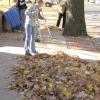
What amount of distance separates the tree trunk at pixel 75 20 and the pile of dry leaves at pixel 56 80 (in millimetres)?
7597

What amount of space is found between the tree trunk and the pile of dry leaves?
24.9ft

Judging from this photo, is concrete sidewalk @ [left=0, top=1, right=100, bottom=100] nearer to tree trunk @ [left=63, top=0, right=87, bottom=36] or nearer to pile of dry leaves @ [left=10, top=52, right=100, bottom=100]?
pile of dry leaves @ [left=10, top=52, right=100, bottom=100]

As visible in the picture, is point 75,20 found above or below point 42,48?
above

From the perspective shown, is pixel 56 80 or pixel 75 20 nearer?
pixel 56 80

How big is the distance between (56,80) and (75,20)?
9.73m

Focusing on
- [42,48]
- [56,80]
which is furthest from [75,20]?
[56,80]

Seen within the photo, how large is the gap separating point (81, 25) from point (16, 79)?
369 inches

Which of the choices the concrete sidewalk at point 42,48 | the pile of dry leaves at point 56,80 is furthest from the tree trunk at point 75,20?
the pile of dry leaves at point 56,80

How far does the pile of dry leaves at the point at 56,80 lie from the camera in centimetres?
712

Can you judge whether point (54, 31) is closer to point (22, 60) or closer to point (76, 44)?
point (76, 44)

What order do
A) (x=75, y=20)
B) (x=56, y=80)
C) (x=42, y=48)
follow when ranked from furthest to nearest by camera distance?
(x=75, y=20), (x=42, y=48), (x=56, y=80)

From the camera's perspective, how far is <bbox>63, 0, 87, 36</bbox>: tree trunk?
17.3m

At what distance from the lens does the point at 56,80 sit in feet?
25.7

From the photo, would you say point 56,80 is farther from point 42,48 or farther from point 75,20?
point 75,20
